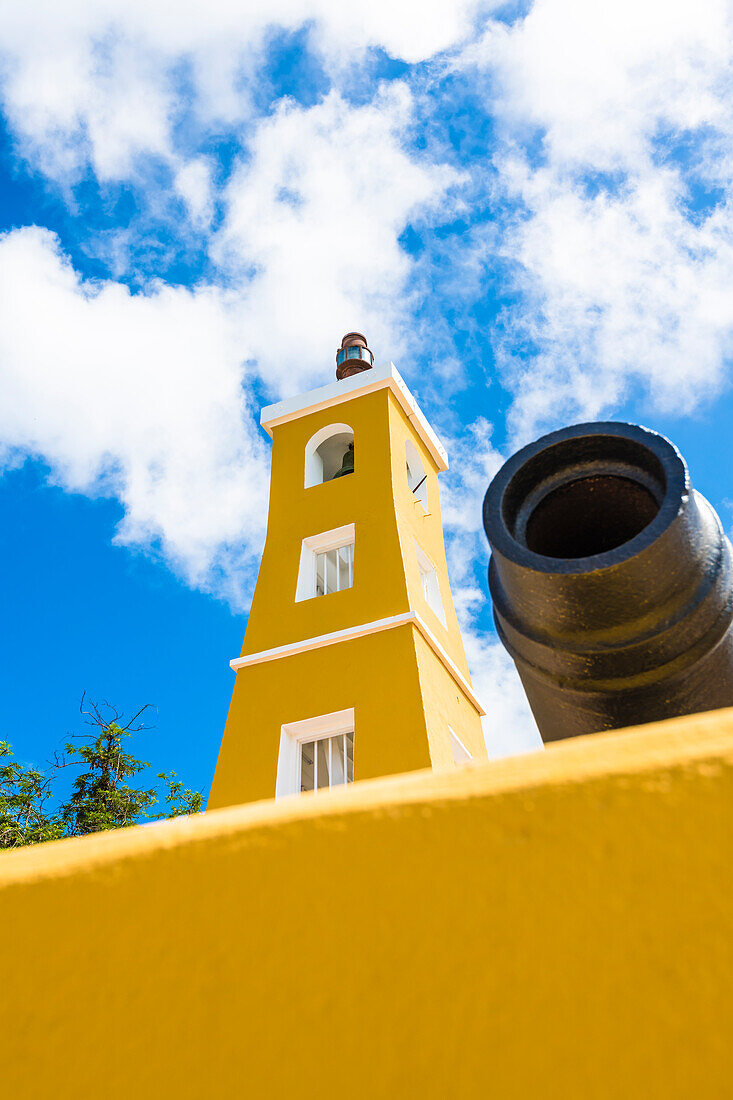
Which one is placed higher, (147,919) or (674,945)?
(147,919)

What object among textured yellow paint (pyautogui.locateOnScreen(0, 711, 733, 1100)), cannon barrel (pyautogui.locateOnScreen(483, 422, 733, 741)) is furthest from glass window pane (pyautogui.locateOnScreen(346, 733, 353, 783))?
textured yellow paint (pyautogui.locateOnScreen(0, 711, 733, 1100))

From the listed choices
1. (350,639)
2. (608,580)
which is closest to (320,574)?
(350,639)

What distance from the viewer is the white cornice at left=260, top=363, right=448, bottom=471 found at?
1088 cm

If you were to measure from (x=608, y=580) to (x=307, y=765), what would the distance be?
21.7 ft

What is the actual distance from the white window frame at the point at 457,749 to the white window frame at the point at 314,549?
2.14m

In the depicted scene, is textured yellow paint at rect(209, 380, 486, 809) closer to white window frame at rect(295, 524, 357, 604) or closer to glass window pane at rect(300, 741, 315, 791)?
white window frame at rect(295, 524, 357, 604)

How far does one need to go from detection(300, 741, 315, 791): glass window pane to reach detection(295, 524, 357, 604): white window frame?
1.83 meters

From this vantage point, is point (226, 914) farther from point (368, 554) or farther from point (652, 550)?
point (368, 554)

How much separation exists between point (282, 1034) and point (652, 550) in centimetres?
108

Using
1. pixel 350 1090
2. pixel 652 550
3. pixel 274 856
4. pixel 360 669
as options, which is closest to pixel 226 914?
pixel 274 856

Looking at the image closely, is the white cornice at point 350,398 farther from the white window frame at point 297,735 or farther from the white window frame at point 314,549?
the white window frame at point 297,735

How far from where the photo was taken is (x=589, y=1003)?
75cm

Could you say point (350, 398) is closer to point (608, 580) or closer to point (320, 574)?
point (320, 574)

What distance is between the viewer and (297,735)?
777 centimetres
